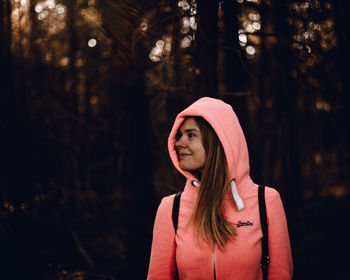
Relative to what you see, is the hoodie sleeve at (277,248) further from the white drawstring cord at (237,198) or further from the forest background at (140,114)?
the forest background at (140,114)

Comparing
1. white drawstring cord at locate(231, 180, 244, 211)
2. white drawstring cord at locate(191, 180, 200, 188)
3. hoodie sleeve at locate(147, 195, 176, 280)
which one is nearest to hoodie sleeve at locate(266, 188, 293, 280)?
white drawstring cord at locate(231, 180, 244, 211)

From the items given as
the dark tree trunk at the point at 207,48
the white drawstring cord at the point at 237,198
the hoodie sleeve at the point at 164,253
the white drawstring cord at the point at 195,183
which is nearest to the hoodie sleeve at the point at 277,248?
the white drawstring cord at the point at 237,198

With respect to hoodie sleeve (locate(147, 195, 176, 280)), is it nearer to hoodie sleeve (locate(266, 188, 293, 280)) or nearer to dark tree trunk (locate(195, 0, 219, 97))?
hoodie sleeve (locate(266, 188, 293, 280))

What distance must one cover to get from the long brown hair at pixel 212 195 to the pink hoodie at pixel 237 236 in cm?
5

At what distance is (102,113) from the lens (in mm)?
A: 3295

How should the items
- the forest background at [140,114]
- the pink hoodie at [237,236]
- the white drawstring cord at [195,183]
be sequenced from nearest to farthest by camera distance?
the pink hoodie at [237,236]
the white drawstring cord at [195,183]
the forest background at [140,114]

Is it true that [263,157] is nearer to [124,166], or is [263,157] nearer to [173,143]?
[173,143]

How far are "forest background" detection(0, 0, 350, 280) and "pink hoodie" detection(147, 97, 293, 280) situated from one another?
1.23m

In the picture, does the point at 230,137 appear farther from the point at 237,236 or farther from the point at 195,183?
the point at 237,236

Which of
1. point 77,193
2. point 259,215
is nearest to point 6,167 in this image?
point 77,193

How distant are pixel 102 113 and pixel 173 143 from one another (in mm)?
1524

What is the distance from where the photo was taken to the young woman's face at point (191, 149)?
175 centimetres

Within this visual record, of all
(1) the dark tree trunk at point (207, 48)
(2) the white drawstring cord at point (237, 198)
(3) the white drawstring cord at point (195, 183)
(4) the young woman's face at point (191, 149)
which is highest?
(1) the dark tree trunk at point (207, 48)

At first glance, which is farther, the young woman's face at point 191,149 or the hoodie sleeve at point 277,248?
the young woman's face at point 191,149
